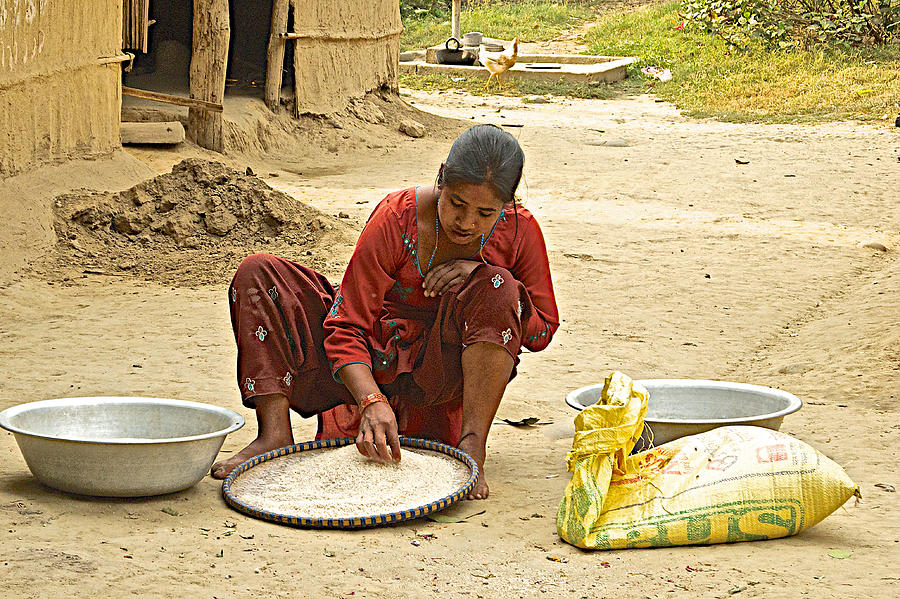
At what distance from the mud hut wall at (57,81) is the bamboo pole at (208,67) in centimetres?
118

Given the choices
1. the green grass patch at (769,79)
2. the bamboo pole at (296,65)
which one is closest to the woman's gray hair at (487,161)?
the bamboo pole at (296,65)

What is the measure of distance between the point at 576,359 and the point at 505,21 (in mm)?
17834

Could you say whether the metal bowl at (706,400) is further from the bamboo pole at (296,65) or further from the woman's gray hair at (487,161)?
the bamboo pole at (296,65)

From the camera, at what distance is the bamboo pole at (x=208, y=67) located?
307 inches

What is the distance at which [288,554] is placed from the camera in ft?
7.20

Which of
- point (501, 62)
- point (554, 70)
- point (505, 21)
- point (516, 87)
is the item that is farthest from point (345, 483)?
point (505, 21)

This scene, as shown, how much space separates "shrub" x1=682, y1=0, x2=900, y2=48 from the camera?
14969mm

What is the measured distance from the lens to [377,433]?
2434mm

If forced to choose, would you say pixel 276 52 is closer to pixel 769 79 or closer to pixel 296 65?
pixel 296 65

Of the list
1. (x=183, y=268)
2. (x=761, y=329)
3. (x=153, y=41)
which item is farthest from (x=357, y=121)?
(x=761, y=329)

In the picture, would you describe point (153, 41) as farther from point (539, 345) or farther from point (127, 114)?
point (539, 345)

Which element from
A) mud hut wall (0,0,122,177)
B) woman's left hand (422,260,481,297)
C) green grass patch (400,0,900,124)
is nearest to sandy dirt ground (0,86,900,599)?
mud hut wall (0,0,122,177)

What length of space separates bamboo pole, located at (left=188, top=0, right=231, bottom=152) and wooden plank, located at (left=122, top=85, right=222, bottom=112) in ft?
0.09

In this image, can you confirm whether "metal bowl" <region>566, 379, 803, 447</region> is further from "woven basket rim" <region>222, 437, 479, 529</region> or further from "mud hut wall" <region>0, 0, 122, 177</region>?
"mud hut wall" <region>0, 0, 122, 177</region>
